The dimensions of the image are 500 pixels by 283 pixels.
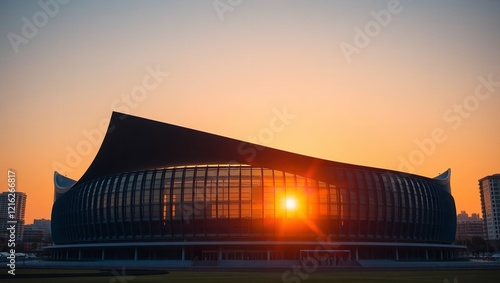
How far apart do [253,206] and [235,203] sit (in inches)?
101

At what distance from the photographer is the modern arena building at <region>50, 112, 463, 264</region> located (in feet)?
221

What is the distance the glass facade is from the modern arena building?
0.14 meters

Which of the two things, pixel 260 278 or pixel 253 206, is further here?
pixel 253 206

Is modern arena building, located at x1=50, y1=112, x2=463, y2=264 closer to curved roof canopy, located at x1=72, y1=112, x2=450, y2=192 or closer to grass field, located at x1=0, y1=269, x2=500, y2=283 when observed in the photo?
curved roof canopy, located at x1=72, y1=112, x2=450, y2=192

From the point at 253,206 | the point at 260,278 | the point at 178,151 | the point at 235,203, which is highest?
the point at 178,151

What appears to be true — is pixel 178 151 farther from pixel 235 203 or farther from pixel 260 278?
pixel 260 278

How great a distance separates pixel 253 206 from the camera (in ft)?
220

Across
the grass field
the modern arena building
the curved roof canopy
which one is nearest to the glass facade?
the modern arena building

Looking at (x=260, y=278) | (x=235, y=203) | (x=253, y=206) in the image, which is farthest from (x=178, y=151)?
(x=260, y=278)

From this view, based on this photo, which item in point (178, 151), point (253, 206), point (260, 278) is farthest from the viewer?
point (178, 151)

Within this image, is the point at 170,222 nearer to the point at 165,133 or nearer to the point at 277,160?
the point at 165,133

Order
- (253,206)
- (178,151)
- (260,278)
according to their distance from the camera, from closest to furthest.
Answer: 1. (260,278)
2. (253,206)
3. (178,151)

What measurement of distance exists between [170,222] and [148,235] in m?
4.31

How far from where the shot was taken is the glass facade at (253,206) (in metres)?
67.2
